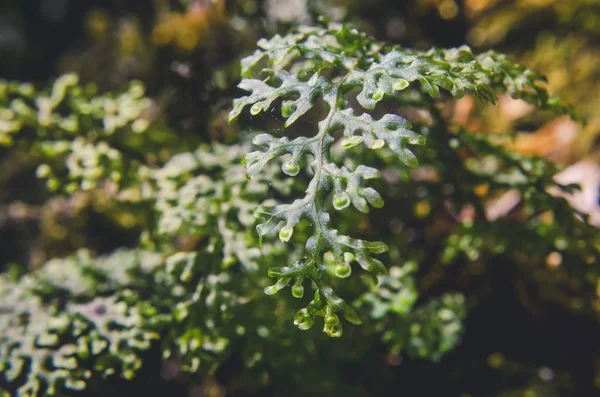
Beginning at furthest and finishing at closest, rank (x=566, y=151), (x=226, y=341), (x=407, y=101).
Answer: (x=566, y=151) < (x=407, y=101) < (x=226, y=341)

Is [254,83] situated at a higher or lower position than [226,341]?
higher

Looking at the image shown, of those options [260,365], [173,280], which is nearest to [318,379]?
[260,365]

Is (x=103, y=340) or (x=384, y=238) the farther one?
(x=384, y=238)

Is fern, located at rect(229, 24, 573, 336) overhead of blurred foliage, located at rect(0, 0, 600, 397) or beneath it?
overhead

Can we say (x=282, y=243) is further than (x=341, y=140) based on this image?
Yes

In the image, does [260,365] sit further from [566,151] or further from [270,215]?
[566,151]

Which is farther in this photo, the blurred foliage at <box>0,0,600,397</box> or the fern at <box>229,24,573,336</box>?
the blurred foliage at <box>0,0,600,397</box>

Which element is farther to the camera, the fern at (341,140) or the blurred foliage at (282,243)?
the blurred foliage at (282,243)

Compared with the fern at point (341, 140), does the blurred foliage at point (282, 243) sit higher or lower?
lower
